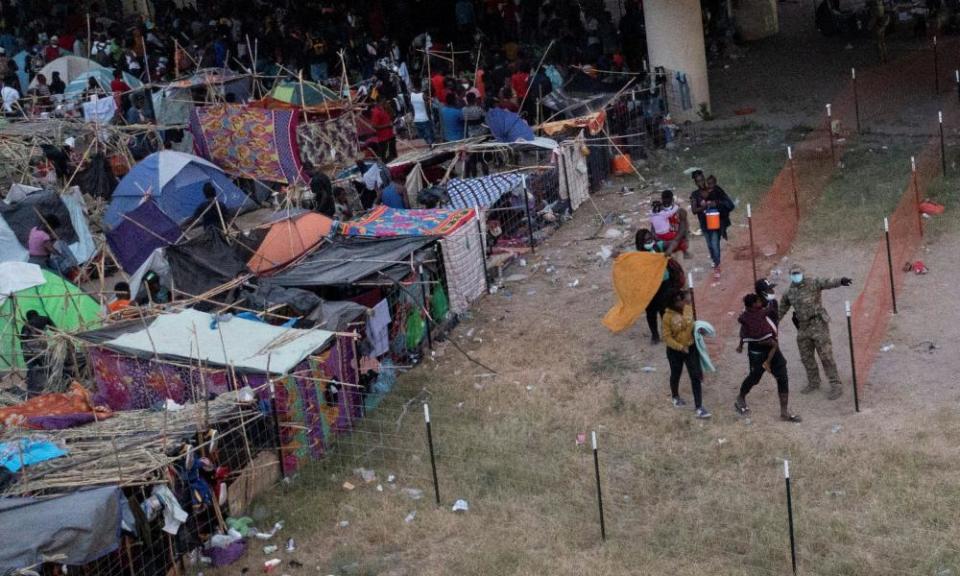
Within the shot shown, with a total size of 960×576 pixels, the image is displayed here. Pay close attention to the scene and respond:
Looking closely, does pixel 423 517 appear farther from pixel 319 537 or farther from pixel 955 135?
pixel 955 135

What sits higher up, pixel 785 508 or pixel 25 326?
pixel 25 326

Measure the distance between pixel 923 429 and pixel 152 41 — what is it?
2126 cm

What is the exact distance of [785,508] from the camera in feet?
34.6

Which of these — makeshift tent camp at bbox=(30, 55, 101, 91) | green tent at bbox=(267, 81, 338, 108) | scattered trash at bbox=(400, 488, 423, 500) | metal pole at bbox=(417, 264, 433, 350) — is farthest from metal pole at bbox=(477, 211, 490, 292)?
makeshift tent camp at bbox=(30, 55, 101, 91)

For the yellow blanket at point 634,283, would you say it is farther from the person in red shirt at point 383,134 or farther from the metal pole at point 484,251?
the person in red shirt at point 383,134

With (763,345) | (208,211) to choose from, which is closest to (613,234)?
(208,211)

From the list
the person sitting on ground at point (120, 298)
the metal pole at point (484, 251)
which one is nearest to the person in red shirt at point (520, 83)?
the metal pole at point (484, 251)

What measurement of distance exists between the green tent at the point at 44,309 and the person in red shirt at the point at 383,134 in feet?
22.4

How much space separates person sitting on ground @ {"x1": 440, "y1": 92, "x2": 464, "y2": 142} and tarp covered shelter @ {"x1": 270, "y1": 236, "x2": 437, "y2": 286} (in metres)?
5.08

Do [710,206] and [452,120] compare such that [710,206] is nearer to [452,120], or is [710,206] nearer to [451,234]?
[451,234]

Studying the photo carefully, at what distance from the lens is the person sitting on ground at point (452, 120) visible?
19.7m

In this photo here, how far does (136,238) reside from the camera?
57.2 feet

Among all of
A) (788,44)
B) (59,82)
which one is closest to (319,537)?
(59,82)

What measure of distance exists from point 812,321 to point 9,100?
16696mm
